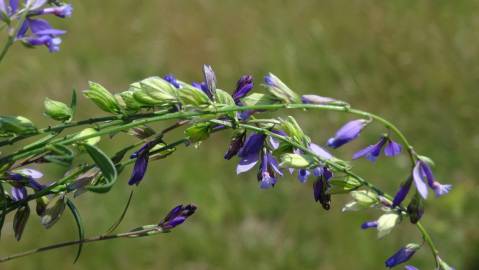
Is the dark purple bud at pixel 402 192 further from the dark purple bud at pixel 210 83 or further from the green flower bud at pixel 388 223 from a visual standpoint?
the dark purple bud at pixel 210 83

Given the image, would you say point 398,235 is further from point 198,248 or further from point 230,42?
point 230,42

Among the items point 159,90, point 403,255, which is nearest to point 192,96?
point 159,90

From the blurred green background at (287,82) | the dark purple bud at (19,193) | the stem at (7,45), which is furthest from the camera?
the blurred green background at (287,82)

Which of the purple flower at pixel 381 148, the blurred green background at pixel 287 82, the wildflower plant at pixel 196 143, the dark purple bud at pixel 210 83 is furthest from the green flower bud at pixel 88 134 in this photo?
the blurred green background at pixel 287 82

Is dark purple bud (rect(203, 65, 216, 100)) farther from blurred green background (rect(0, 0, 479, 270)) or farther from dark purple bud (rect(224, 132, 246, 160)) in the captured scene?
blurred green background (rect(0, 0, 479, 270))

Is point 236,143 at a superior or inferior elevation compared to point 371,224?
superior

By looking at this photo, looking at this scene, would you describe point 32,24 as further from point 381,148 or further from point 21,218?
point 381,148

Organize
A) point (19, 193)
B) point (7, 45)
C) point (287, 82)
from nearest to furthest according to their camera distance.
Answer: point (7, 45)
point (19, 193)
point (287, 82)
